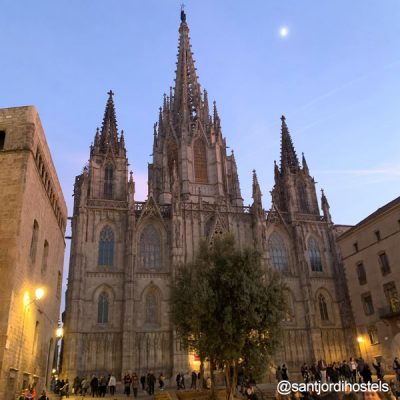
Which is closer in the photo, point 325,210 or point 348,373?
point 348,373

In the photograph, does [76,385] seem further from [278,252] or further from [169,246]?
[278,252]

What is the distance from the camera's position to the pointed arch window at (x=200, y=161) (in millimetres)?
44969

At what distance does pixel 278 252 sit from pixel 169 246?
35.5 ft

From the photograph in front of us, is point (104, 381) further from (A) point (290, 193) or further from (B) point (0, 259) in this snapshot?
(A) point (290, 193)

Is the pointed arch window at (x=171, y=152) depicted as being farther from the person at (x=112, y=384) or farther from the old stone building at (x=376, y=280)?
the person at (x=112, y=384)

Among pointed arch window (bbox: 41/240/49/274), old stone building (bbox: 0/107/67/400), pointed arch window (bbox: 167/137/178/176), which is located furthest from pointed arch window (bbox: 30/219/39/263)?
pointed arch window (bbox: 167/137/178/176)

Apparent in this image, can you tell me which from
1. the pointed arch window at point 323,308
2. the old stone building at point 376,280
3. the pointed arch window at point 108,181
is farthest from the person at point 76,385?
the pointed arch window at point 323,308

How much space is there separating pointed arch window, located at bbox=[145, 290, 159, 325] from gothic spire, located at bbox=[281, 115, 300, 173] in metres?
21.1

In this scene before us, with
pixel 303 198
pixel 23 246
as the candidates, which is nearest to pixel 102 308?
pixel 23 246

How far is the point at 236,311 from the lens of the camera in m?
20.6

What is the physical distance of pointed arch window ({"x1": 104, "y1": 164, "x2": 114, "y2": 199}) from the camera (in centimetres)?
4005

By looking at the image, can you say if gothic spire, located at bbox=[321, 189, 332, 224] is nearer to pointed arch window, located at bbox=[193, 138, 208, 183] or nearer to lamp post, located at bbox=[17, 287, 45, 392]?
pointed arch window, located at bbox=[193, 138, 208, 183]

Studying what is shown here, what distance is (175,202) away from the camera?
38.0 m

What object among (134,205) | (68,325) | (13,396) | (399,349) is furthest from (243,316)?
(134,205)
